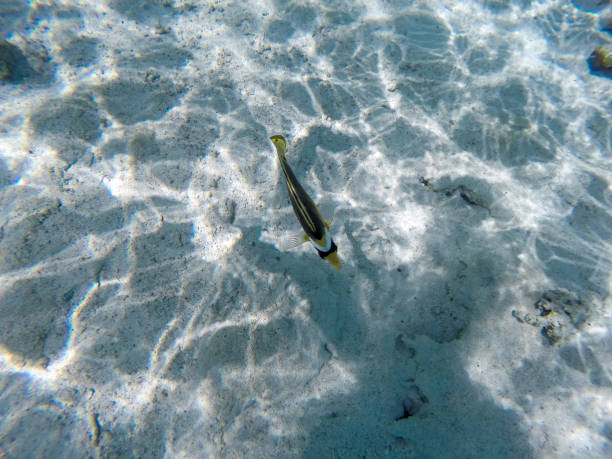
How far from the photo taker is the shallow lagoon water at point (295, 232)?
257cm

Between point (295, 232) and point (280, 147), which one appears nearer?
point (280, 147)

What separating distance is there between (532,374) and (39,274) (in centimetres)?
476

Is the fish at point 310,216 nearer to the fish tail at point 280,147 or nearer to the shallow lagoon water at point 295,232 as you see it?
the fish tail at point 280,147

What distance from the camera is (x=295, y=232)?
3402 mm

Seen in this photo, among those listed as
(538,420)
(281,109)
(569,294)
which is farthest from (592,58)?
(538,420)

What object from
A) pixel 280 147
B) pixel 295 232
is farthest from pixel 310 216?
pixel 295 232

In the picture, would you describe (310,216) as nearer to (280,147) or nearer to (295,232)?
(280,147)

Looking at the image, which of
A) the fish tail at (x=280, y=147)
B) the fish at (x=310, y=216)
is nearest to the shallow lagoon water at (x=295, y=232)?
the fish at (x=310, y=216)

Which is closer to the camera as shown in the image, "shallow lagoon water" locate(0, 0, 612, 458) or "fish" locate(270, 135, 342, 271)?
"fish" locate(270, 135, 342, 271)

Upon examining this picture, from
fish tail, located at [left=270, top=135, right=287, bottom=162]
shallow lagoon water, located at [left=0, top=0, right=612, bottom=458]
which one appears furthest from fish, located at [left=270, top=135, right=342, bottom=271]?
shallow lagoon water, located at [left=0, top=0, right=612, bottom=458]

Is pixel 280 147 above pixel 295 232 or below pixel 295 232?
above

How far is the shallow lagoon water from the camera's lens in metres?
2.57

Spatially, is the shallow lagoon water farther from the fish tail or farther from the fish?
the fish tail

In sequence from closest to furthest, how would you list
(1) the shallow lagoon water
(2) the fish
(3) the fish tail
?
(2) the fish → (3) the fish tail → (1) the shallow lagoon water
